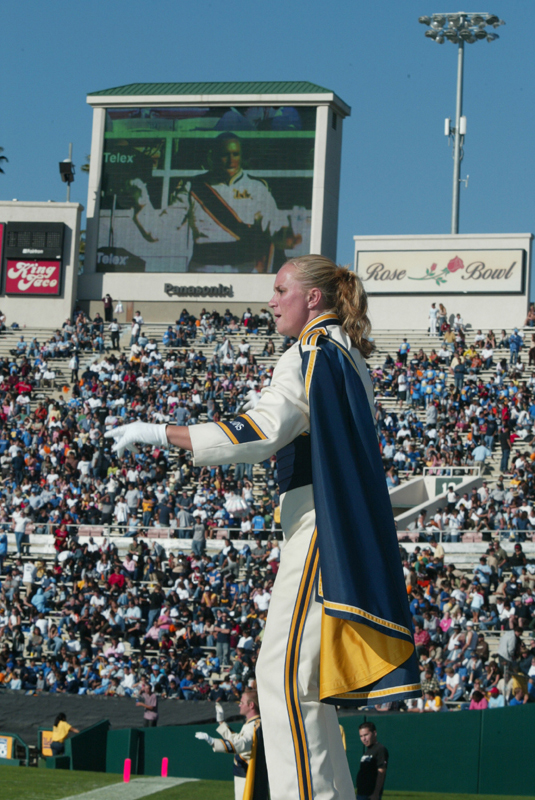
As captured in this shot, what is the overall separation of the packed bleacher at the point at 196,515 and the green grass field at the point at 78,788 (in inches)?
100

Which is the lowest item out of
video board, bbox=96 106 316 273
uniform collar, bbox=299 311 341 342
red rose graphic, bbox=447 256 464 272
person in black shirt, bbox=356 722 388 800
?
person in black shirt, bbox=356 722 388 800

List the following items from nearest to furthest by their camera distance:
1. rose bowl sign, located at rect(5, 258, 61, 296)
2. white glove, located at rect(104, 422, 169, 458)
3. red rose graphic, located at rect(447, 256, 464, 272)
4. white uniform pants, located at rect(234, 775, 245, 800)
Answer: white glove, located at rect(104, 422, 169, 458) < white uniform pants, located at rect(234, 775, 245, 800) < red rose graphic, located at rect(447, 256, 464, 272) < rose bowl sign, located at rect(5, 258, 61, 296)

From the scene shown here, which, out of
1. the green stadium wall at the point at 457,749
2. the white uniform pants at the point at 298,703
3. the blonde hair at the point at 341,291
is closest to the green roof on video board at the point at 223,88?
the green stadium wall at the point at 457,749

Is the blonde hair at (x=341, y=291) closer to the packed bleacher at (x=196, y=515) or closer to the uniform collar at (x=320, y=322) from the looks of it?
the uniform collar at (x=320, y=322)

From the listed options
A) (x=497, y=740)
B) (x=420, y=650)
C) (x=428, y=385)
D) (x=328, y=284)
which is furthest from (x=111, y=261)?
(x=328, y=284)

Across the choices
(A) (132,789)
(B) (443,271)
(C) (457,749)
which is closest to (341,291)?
(A) (132,789)

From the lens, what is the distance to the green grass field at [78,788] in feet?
29.6

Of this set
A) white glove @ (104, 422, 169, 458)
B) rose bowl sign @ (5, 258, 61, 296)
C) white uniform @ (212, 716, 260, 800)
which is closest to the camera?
white glove @ (104, 422, 169, 458)

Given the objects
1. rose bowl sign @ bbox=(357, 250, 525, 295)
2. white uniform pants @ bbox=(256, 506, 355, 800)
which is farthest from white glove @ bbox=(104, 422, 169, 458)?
rose bowl sign @ bbox=(357, 250, 525, 295)

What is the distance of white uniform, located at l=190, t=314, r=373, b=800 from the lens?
134 inches

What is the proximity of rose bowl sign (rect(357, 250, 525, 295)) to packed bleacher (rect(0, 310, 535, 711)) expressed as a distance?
2.60 m

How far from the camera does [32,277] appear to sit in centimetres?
4294

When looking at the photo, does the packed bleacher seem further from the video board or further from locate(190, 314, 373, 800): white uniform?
locate(190, 314, 373, 800): white uniform

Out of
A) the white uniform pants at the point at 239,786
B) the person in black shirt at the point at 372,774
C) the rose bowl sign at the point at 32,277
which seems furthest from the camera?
the rose bowl sign at the point at 32,277
